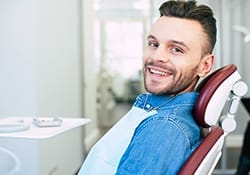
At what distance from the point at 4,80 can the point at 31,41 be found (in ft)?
1.08

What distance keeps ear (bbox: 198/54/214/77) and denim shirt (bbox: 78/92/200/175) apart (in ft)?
0.27

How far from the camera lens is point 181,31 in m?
1.07

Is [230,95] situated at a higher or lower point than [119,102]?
higher

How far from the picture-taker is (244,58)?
367 cm

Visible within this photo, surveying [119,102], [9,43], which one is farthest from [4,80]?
[119,102]

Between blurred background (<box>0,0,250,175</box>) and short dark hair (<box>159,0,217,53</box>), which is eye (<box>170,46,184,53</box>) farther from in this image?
blurred background (<box>0,0,250,175</box>)

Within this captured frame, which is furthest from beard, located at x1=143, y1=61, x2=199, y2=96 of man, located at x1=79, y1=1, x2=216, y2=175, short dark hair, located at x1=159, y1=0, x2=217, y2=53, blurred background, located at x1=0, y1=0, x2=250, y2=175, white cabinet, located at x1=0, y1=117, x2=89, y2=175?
blurred background, located at x1=0, y1=0, x2=250, y2=175

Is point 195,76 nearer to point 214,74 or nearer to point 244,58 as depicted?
point 214,74

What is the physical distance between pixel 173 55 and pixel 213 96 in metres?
0.17

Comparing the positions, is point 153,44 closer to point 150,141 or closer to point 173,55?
point 173,55

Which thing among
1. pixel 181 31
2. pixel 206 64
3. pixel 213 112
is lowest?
pixel 213 112

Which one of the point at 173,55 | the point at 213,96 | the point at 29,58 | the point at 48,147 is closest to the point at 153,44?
the point at 173,55

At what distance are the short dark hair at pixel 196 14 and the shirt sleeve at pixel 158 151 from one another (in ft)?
0.97

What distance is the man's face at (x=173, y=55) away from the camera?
1.07 meters
